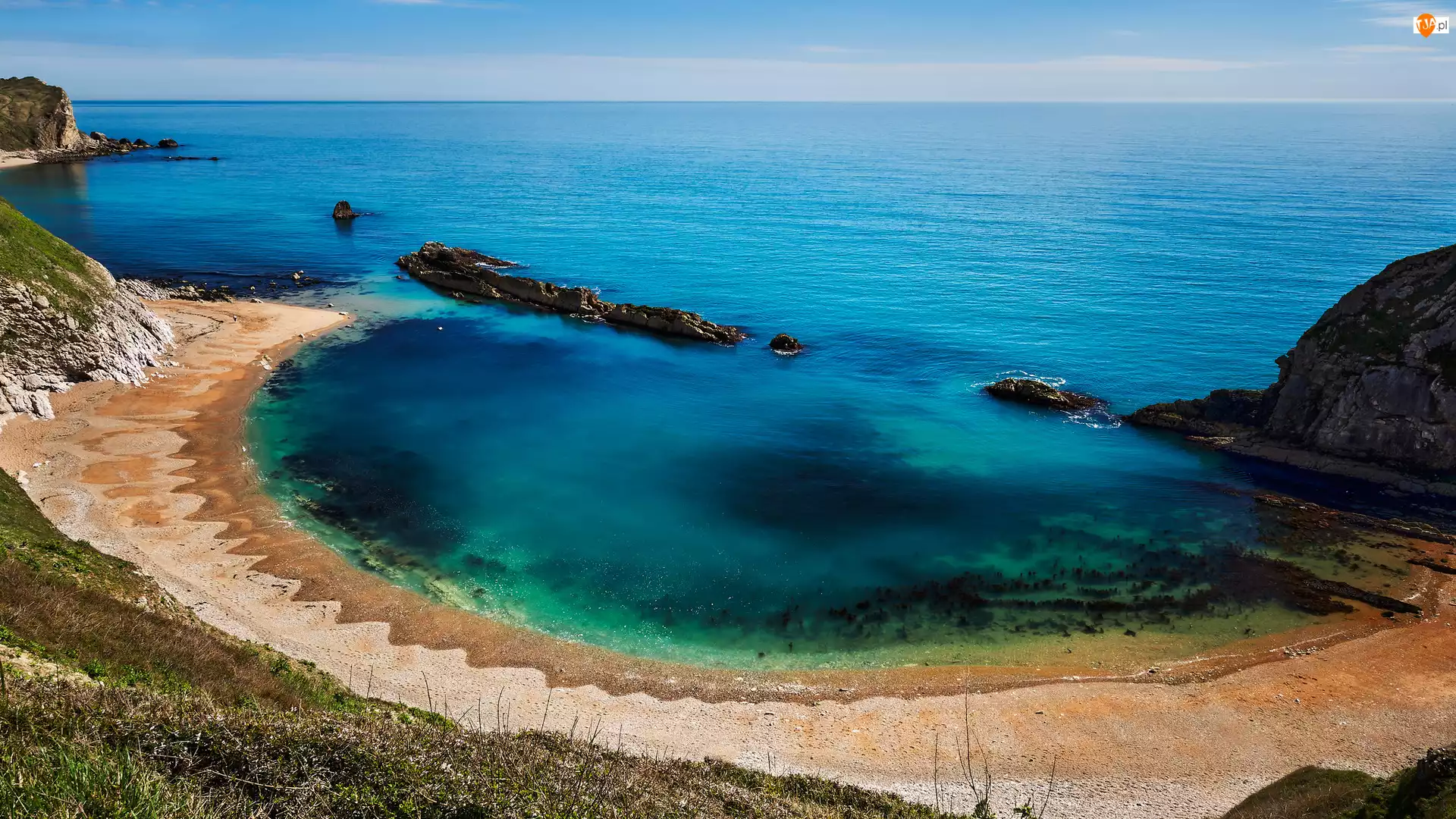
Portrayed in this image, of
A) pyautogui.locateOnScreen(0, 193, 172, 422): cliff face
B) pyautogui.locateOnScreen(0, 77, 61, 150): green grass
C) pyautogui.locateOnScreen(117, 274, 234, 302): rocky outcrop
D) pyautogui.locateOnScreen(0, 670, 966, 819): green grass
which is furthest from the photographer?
pyautogui.locateOnScreen(0, 77, 61, 150): green grass

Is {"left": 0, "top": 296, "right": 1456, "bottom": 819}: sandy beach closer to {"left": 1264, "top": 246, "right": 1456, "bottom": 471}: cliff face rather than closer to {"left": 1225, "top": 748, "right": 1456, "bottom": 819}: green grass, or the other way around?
{"left": 1225, "top": 748, "right": 1456, "bottom": 819}: green grass

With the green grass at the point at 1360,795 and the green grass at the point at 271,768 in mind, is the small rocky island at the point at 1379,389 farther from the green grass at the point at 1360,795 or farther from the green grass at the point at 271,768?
the green grass at the point at 271,768

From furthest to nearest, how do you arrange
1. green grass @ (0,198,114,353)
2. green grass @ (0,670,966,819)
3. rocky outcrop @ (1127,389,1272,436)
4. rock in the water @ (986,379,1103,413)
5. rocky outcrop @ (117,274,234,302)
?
rocky outcrop @ (117,274,234,302) → rock in the water @ (986,379,1103,413) → rocky outcrop @ (1127,389,1272,436) → green grass @ (0,198,114,353) → green grass @ (0,670,966,819)

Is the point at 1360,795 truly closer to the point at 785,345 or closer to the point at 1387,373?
the point at 1387,373

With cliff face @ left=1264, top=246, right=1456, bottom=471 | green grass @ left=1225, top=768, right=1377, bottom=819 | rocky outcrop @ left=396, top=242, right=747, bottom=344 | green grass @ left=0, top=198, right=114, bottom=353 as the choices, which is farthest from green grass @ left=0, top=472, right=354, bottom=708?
cliff face @ left=1264, top=246, right=1456, bottom=471

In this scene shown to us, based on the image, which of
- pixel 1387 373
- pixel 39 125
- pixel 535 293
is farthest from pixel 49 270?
pixel 39 125

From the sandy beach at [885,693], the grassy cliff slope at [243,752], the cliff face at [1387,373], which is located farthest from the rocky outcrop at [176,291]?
the cliff face at [1387,373]

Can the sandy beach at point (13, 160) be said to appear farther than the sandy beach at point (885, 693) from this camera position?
Yes

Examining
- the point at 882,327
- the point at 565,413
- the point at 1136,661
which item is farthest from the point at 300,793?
the point at 882,327
